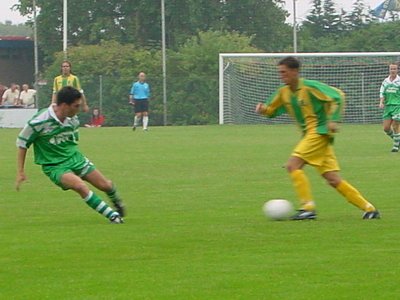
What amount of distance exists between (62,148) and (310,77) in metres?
32.0

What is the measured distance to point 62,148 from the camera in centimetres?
1191

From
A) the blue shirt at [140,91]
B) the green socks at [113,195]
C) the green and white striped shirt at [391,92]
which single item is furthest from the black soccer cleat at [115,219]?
the blue shirt at [140,91]

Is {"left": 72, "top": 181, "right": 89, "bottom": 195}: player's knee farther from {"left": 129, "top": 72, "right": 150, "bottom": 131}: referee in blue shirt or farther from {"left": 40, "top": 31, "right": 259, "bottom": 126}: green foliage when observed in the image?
{"left": 40, "top": 31, "right": 259, "bottom": 126}: green foliage

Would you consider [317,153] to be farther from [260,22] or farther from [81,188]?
[260,22]

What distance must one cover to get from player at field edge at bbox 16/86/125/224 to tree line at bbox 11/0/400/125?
37.4m

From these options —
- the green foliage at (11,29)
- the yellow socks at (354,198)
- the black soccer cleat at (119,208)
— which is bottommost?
the black soccer cleat at (119,208)

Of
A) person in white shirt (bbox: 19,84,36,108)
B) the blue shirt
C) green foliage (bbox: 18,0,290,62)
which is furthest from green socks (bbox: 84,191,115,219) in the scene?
green foliage (bbox: 18,0,290,62)

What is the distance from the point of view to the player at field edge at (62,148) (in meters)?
11.7

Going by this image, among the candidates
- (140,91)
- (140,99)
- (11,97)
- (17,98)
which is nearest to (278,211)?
(140,99)

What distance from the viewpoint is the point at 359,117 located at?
137 ft

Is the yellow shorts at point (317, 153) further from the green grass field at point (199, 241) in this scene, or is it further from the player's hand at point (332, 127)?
the green grass field at point (199, 241)

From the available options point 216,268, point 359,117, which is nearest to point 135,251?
point 216,268

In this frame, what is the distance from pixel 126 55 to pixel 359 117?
48.6ft

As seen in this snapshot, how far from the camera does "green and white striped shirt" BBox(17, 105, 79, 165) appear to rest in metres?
11.8
